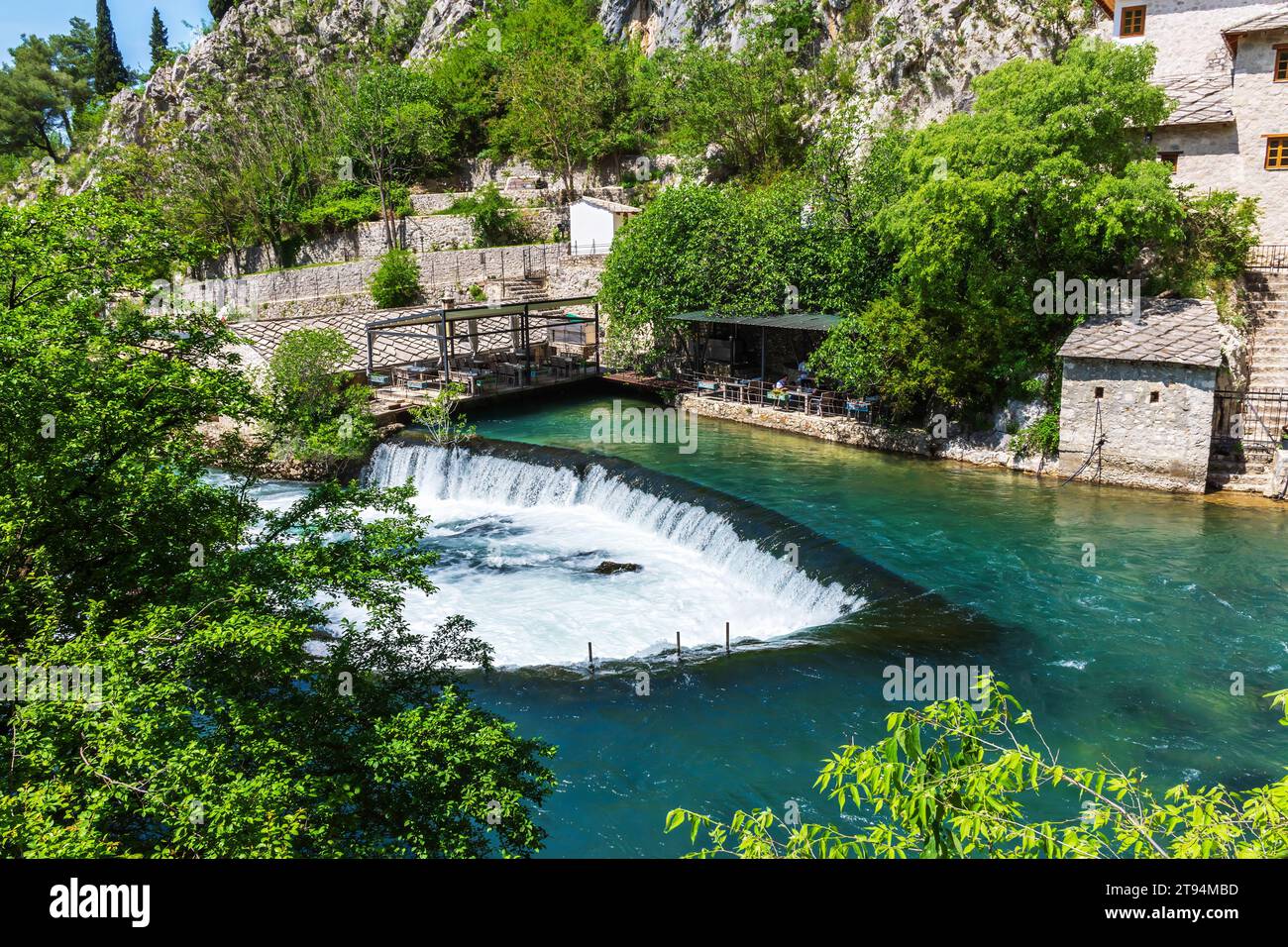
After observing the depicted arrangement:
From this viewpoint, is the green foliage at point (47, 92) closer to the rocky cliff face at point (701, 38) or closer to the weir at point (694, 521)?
the rocky cliff face at point (701, 38)

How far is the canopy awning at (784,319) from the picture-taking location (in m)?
33.3

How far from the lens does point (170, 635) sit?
906 cm

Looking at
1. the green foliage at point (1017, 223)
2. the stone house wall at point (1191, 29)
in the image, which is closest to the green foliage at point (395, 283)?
the green foliage at point (1017, 223)

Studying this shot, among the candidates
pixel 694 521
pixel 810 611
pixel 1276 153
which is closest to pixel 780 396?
pixel 694 521

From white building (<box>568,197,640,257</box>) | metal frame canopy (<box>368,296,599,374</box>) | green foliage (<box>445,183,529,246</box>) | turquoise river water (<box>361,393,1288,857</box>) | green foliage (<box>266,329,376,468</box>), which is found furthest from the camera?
green foliage (<box>445,183,529,246</box>)

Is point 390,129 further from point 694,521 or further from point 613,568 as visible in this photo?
point 613,568

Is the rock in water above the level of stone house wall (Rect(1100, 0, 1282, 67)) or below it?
below

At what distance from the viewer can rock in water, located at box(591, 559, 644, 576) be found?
75.7 ft

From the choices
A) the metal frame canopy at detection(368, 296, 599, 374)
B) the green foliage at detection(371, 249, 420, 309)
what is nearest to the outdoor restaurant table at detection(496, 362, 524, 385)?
the metal frame canopy at detection(368, 296, 599, 374)

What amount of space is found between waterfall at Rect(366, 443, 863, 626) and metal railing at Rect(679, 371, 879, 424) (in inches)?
Answer: 360

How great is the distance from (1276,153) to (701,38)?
3902 cm

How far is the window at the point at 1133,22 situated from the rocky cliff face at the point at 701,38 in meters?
5.89

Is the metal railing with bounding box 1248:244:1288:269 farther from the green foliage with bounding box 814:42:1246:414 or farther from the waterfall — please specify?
the waterfall

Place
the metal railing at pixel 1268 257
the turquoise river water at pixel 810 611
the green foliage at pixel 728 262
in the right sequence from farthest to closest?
the green foliage at pixel 728 262 → the metal railing at pixel 1268 257 → the turquoise river water at pixel 810 611
